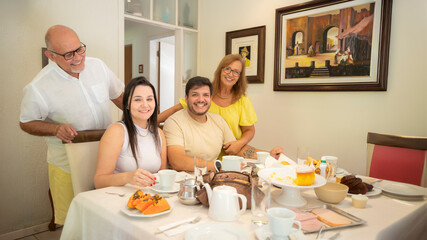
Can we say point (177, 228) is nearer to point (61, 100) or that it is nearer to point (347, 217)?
point (347, 217)

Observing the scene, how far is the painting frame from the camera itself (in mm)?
3393

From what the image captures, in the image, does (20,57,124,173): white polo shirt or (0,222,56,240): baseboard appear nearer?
(20,57,124,173): white polo shirt

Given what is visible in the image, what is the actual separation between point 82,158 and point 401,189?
5.59ft

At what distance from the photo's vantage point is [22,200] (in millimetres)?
2645

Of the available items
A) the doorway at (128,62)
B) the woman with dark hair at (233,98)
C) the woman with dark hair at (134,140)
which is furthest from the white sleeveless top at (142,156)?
the doorway at (128,62)

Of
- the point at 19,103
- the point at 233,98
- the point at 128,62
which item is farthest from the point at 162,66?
the point at 233,98

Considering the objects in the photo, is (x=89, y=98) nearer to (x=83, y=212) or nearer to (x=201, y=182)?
(x=83, y=212)

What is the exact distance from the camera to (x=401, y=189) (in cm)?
141

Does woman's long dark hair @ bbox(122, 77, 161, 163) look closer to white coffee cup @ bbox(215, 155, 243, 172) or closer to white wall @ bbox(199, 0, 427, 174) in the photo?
white coffee cup @ bbox(215, 155, 243, 172)

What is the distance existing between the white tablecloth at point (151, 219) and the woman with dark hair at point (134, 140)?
0.66ft

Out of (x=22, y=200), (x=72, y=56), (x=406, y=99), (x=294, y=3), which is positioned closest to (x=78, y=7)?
(x=72, y=56)

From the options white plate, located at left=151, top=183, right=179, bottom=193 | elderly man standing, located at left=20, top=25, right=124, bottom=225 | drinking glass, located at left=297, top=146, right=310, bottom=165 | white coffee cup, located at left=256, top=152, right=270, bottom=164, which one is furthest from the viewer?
elderly man standing, located at left=20, top=25, right=124, bottom=225

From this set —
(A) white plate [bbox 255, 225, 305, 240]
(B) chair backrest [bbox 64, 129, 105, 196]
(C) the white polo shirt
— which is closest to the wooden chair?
(B) chair backrest [bbox 64, 129, 105, 196]

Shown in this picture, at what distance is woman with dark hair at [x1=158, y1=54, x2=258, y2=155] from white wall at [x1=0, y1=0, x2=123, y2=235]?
156cm
